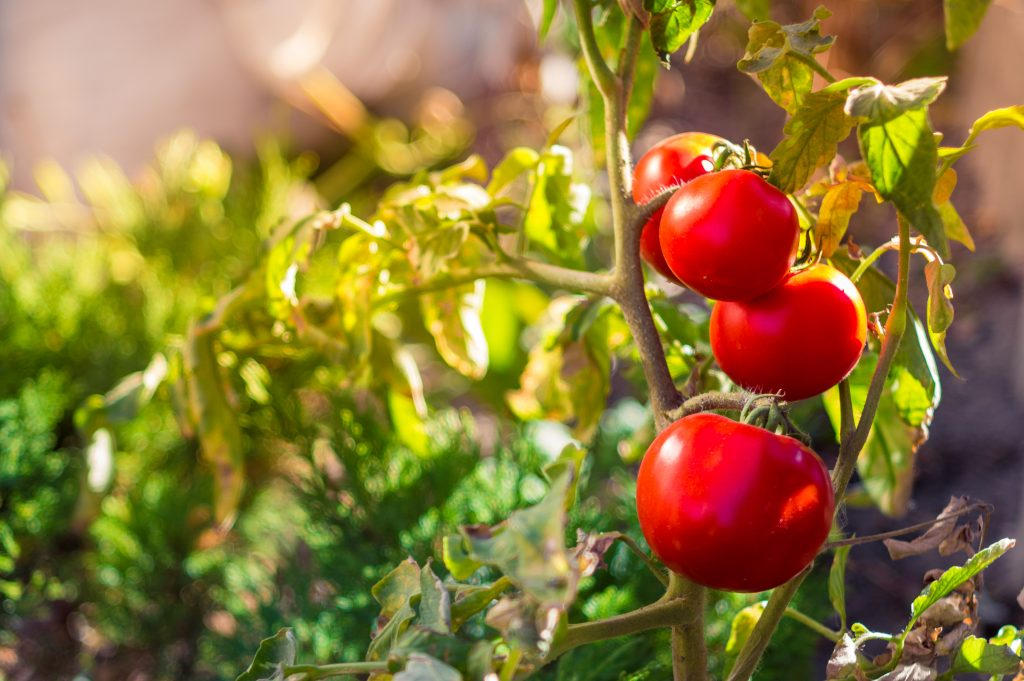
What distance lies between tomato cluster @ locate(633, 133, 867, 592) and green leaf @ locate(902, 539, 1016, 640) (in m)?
0.06

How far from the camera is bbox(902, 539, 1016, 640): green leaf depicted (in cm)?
31

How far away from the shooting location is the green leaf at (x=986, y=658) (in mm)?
308

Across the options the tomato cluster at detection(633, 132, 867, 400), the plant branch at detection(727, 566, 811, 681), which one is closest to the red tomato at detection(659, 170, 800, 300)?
the tomato cluster at detection(633, 132, 867, 400)

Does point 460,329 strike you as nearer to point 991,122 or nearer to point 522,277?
point 522,277

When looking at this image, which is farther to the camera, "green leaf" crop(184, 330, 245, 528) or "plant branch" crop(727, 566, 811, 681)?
"green leaf" crop(184, 330, 245, 528)

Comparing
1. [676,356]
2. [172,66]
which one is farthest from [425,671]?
[172,66]

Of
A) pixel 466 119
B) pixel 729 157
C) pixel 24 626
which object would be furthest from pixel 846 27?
pixel 24 626

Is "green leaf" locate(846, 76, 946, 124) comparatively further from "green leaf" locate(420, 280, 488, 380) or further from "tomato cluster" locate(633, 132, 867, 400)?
"green leaf" locate(420, 280, 488, 380)

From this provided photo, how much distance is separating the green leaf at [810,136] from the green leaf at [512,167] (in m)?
0.19

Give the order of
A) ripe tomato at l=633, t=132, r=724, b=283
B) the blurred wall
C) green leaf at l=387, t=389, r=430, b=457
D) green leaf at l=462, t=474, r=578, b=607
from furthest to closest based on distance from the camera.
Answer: the blurred wall < green leaf at l=387, t=389, r=430, b=457 < ripe tomato at l=633, t=132, r=724, b=283 < green leaf at l=462, t=474, r=578, b=607

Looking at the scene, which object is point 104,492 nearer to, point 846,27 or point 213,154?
point 213,154

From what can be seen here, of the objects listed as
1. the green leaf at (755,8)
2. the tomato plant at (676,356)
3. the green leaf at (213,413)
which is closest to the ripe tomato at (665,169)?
the tomato plant at (676,356)

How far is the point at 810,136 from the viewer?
0.99 ft

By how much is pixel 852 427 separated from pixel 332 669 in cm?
19
